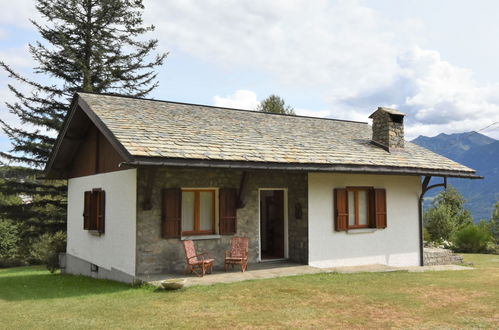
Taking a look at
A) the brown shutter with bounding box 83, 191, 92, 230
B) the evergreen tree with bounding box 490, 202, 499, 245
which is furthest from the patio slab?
the evergreen tree with bounding box 490, 202, 499, 245

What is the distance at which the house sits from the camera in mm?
9922

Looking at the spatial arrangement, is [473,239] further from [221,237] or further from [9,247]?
[9,247]

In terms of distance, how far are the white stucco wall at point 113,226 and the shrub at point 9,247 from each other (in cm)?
1282

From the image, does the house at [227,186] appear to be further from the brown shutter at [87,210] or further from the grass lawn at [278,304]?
the grass lawn at [278,304]

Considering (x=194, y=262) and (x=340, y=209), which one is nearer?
(x=194, y=262)

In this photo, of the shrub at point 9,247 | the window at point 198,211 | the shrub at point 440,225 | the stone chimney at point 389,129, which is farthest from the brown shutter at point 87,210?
the shrub at point 440,225

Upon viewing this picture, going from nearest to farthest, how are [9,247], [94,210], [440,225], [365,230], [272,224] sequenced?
[94,210] < [365,230] < [272,224] < [440,225] < [9,247]

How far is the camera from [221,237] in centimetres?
1084

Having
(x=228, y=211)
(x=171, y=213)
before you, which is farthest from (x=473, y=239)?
(x=171, y=213)

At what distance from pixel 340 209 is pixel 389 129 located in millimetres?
3923

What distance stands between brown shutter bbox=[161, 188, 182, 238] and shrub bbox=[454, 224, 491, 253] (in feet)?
49.8

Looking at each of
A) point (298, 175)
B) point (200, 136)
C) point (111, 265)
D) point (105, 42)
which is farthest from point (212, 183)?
point (105, 42)

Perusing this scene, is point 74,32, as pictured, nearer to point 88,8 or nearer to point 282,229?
point 88,8

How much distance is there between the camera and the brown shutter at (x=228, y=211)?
1082cm
